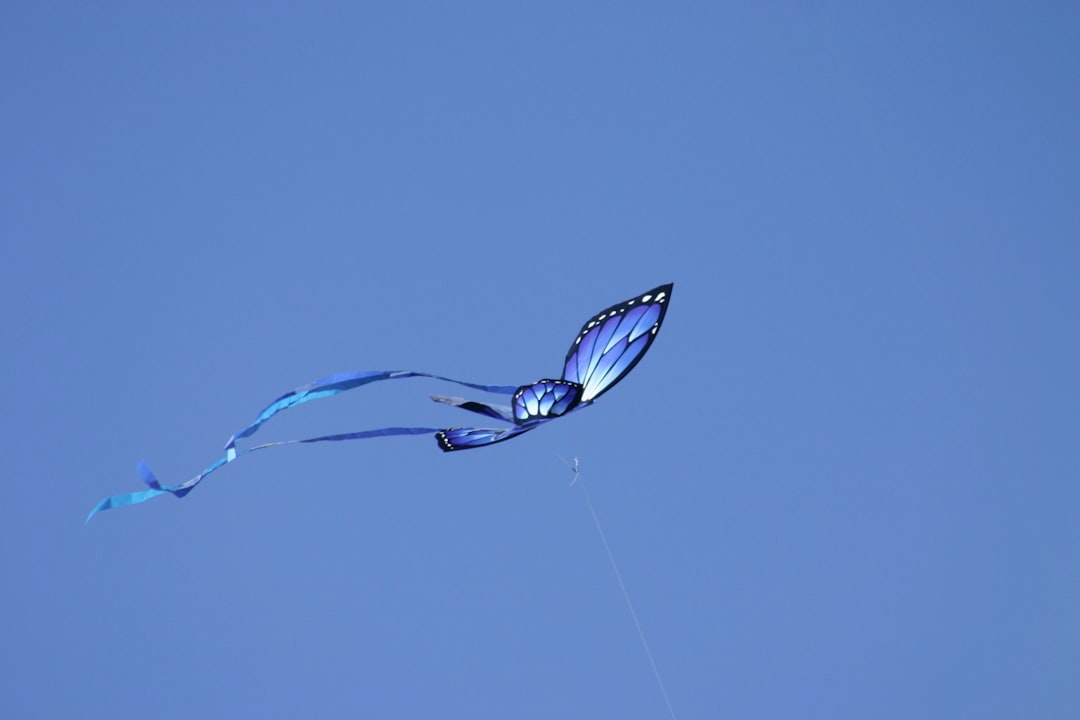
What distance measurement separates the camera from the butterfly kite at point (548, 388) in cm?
369

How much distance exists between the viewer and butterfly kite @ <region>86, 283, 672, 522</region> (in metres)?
3.69

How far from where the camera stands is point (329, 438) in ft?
11.9

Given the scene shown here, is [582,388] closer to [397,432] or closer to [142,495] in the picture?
[397,432]

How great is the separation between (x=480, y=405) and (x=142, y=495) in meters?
0.99

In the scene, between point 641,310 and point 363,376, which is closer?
point 363,376

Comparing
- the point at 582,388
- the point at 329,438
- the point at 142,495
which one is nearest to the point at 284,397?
the point at 329,438

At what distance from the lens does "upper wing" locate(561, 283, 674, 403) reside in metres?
3.93

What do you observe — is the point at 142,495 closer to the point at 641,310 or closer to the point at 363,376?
the point at 363,376

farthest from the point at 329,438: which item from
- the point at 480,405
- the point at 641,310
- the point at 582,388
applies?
the point at 641,310

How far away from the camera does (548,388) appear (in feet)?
12.2

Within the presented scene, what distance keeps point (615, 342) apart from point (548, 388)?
0.36 metres

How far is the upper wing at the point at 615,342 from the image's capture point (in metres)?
3.93

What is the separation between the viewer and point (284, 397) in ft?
12.2

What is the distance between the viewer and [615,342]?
400 centimetres
